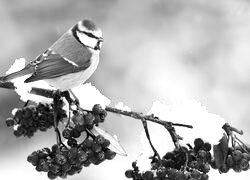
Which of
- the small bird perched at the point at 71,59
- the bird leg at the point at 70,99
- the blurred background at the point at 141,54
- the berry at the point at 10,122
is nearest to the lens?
the bird leg at the point at 70,99

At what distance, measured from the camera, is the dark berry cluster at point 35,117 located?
4.34 ft

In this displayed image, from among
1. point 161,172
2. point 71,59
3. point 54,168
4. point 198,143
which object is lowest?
point 54,168

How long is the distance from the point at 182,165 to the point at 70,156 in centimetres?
22

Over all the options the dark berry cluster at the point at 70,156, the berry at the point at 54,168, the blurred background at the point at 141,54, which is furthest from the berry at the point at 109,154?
the blurred background at the point at 141,54

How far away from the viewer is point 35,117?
1.35m

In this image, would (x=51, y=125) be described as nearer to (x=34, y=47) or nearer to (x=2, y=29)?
(x=34, y=47)

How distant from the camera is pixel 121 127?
3.25 metres

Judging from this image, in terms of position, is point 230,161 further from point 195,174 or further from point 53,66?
point 53,66

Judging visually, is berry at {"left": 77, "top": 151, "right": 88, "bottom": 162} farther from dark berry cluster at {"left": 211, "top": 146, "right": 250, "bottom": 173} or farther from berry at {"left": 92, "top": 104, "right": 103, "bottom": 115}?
dark berry cluster at {"left": 211, "top": 146, "right": 250, "bottom": 173}

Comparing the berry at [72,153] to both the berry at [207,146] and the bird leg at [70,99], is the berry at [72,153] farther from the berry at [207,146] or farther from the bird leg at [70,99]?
the berry at [207,146]

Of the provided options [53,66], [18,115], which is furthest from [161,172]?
[53,66]

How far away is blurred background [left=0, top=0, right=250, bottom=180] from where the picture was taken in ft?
10.7

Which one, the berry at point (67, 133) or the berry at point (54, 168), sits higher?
the berry at point (67, 133)

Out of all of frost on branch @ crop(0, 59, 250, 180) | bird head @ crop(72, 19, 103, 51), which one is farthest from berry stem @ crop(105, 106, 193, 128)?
bird head @ crop(72, 19, 103, 51)
